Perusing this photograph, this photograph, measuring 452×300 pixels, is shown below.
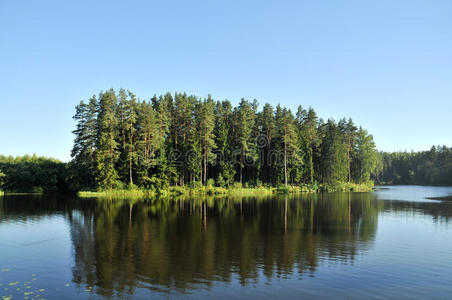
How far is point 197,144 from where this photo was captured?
6931cm

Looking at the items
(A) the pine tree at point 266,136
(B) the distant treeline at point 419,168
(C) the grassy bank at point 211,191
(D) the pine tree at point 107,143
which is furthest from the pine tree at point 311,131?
(B) the distant treeline at point 419,168

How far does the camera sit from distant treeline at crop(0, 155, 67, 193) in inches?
2981

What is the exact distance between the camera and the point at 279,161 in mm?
78688

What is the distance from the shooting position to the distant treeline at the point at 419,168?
154 meters

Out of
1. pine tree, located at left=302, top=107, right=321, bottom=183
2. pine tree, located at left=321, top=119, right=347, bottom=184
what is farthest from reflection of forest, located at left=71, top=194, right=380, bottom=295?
pine tree, located at left=302, top=107, right=321, bottom=183

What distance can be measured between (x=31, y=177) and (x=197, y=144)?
43990 mm

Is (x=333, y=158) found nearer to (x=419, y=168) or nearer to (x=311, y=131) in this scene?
(x=311, y=131)

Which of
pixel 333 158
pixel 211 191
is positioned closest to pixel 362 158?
pixel 333 158

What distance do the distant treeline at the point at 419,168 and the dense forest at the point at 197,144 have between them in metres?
77.5

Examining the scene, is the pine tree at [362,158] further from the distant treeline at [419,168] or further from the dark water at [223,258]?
the dark water at [223,258]

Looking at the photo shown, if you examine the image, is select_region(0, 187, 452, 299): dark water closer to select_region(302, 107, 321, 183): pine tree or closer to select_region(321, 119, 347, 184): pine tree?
select_region(321, 119, 347, 184): pine tree

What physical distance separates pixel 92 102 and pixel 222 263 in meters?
61.3

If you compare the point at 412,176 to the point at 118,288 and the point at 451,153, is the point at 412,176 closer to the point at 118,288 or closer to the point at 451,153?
the point at 451,153

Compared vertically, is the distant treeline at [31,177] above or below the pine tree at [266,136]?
below
